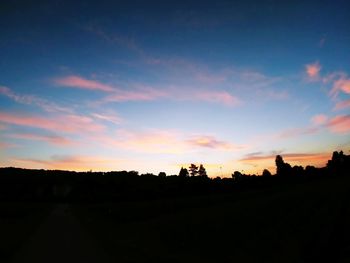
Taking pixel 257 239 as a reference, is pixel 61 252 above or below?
below

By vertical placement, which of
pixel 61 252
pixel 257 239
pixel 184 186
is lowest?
pixel 61 252

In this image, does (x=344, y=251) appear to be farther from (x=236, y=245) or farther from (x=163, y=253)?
(x=163, y=253)

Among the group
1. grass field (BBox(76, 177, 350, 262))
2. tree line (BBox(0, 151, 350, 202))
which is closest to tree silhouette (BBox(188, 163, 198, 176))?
tree line (BBox(0, 151, 350, 202))

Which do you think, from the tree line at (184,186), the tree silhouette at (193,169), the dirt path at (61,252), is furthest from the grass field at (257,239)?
the tree silhouette at (193,169)

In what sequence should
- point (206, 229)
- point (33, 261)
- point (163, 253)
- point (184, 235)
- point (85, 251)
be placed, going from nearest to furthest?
point (33, 261), point (85, 251), point (163, 253), point (184, 235), point (206, 229)

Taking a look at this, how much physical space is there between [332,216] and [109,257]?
1512 cm

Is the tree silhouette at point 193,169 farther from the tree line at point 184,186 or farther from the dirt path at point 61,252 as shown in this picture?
the dirt path at point 61,252

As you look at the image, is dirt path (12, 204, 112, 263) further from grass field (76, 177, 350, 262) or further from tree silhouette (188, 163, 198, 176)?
tree silhouette (188, 163, 198, 176)

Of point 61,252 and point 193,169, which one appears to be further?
point 193,169

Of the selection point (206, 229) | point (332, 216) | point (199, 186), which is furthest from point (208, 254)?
point (199, 186)

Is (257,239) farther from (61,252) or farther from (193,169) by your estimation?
(193,169)

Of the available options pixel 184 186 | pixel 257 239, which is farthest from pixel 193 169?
pixel 257 239

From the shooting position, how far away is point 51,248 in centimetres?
1838

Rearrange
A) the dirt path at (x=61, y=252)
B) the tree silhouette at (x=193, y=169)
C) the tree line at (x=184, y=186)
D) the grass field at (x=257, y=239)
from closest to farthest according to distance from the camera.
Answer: the dirt path at (x=61, y=252)
the grass field at (x=257, y=239)
the tree line at (x=184, y=186)
the tree silhouette at (x=193, y=169)
